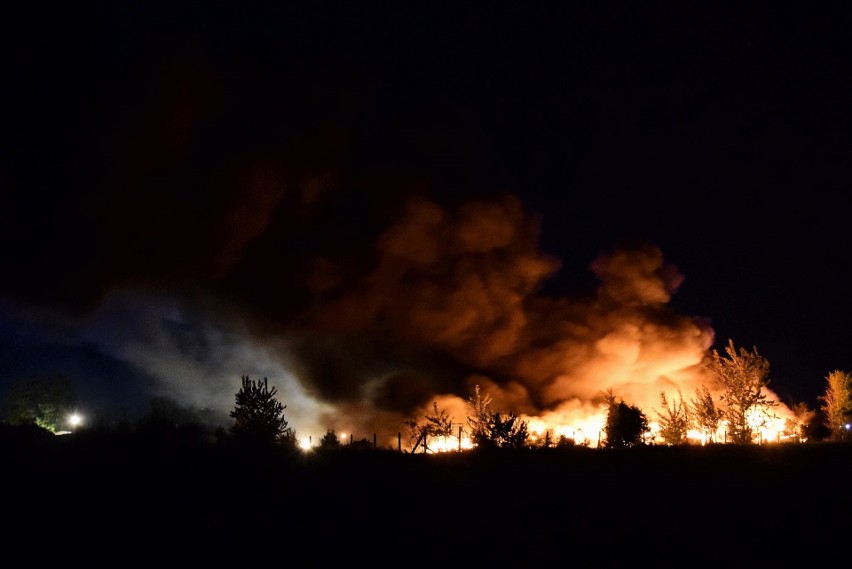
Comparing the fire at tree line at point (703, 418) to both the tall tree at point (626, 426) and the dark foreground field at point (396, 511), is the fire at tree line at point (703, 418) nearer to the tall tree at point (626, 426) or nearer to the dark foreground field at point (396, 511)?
the tall tree at point (626, 426)

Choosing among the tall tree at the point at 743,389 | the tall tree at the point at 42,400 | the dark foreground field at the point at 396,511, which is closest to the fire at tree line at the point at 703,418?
the tall tree at the point at 743,389

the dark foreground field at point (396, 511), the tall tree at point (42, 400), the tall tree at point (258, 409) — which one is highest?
the tall tree at point (42, 400)

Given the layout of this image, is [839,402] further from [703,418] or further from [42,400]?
[42,400]

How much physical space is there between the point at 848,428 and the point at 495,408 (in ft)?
89.1

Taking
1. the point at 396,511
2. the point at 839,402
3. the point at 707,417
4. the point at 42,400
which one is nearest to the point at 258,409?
the point at 396,511

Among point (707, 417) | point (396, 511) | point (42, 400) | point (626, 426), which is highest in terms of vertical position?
point (42, 400)

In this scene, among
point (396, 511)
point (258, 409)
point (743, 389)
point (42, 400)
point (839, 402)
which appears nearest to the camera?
point (396, 511)

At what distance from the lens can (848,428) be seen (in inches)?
1565

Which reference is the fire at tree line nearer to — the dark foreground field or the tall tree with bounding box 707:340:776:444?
the tall tree with bounding box 707:340:776:444

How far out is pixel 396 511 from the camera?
868cm

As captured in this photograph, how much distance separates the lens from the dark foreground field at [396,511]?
719 cm

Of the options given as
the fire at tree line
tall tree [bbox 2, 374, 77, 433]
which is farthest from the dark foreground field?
tall tree [bbox 2, 374, 77, 433]

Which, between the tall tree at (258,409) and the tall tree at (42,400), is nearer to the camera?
the tall tree at (258,409)

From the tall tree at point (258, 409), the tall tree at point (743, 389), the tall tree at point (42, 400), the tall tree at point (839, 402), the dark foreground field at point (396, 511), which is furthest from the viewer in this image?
the tall tree at point (42, 400)
